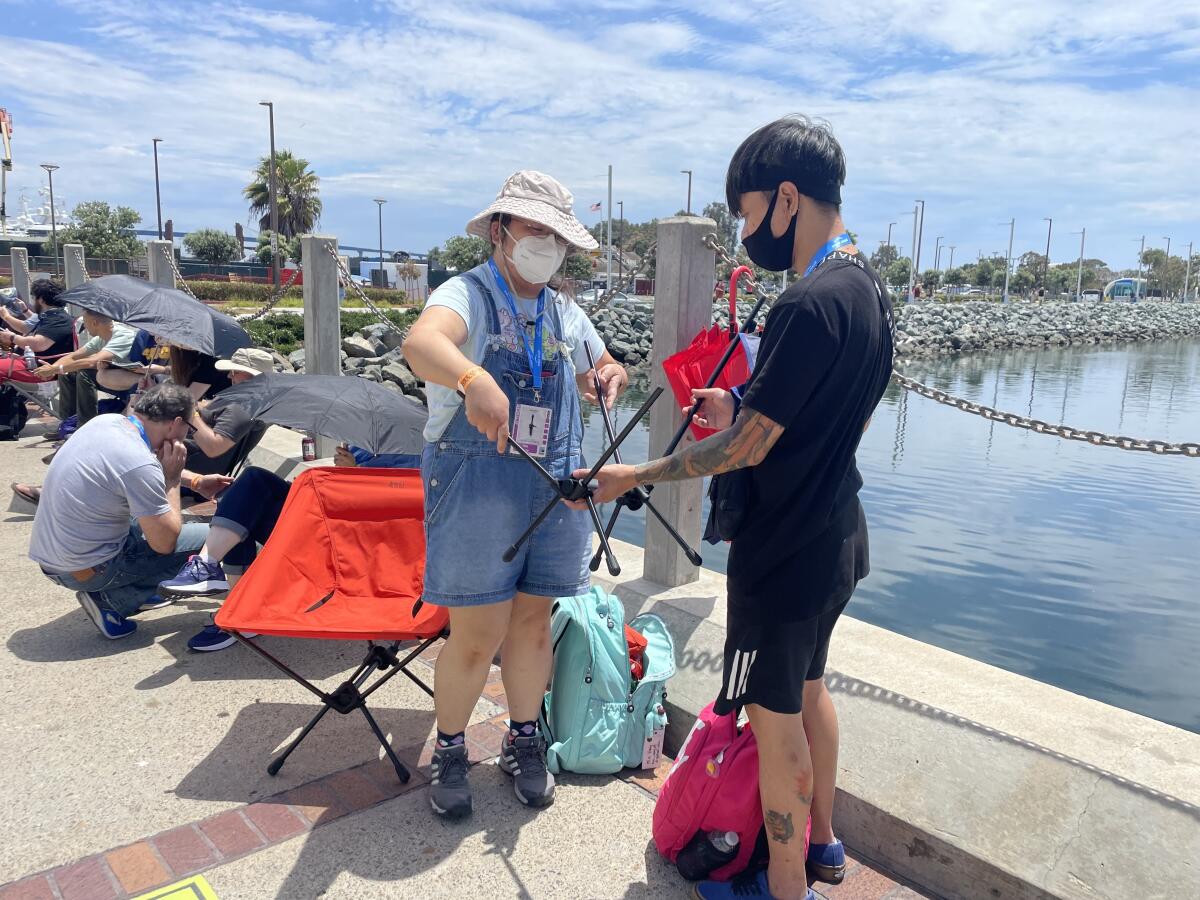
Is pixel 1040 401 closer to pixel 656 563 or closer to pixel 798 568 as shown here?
pixel 656 563

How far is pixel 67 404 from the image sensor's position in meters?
8.01

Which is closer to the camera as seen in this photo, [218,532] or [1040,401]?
[218,532]

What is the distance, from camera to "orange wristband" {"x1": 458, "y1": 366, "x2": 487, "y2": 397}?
2160mm

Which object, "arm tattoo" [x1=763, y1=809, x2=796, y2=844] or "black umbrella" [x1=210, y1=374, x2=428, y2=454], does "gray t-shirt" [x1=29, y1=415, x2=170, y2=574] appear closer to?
"black umbrella" [x1=210, y1=374, x2=428, y2=454]

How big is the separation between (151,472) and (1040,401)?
2153cm

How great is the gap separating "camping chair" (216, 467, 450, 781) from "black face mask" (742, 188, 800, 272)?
64.5 inches

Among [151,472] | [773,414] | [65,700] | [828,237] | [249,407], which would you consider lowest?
[65,700]

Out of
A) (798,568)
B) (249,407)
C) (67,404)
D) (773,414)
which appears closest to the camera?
A: (773,414)

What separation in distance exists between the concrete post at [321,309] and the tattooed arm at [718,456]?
4.49 meters

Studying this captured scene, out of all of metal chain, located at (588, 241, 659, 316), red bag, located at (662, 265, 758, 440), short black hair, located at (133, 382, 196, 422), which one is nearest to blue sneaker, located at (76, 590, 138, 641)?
short black hair, located at (133, 382, 196, 422)

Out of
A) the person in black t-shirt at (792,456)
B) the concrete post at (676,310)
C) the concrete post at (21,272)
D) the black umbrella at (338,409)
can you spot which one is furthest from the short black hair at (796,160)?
the concrete post at (21,272)

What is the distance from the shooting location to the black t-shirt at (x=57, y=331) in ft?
27.6

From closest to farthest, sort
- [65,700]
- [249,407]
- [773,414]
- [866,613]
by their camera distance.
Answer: [773,414] < [65,700] < [249,407] < [866,613]

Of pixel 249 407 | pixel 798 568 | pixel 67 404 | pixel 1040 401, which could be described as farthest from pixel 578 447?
pixel 1040 401
